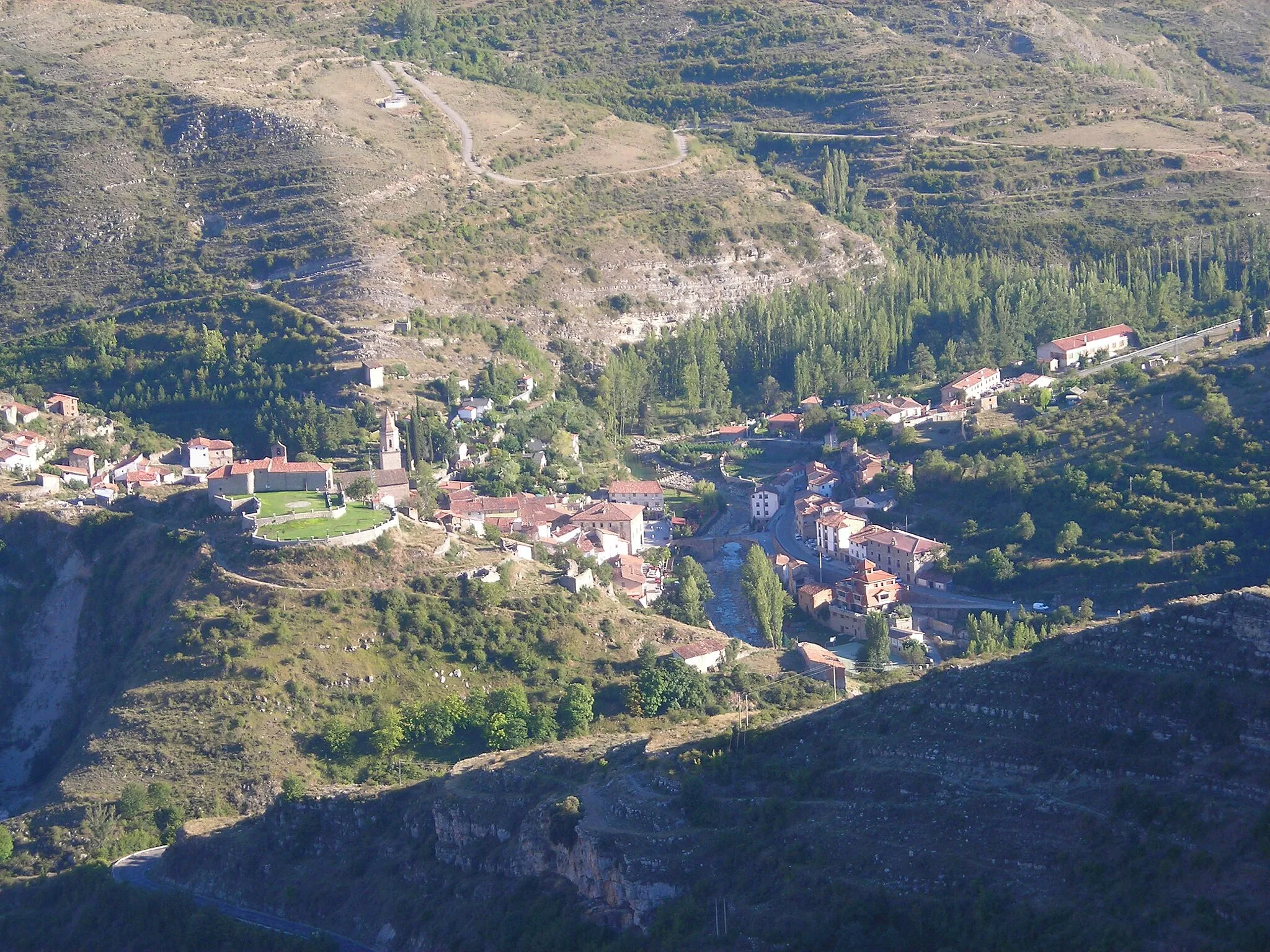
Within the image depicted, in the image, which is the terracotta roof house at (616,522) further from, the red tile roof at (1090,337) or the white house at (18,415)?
the red tile roof at (1090,337)

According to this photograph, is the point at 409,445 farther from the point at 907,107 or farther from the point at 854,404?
the point at 907,107

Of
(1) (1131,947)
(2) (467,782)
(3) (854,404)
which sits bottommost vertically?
(3) (854,404)

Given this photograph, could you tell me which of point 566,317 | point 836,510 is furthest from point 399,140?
point 836,510

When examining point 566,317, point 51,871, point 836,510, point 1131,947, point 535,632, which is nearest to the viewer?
point 1131,947

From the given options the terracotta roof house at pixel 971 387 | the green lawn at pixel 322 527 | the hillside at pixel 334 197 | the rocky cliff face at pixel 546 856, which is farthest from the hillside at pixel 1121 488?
the rocky cliff face at pixel 546 856

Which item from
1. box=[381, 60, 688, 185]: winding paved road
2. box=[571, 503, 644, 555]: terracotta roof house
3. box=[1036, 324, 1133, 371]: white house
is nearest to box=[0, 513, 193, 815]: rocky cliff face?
box=[571, 503, 644, 555]: terracotta roof house

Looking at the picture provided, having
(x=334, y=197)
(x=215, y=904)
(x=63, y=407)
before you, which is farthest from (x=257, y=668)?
(x=334, y=197)
